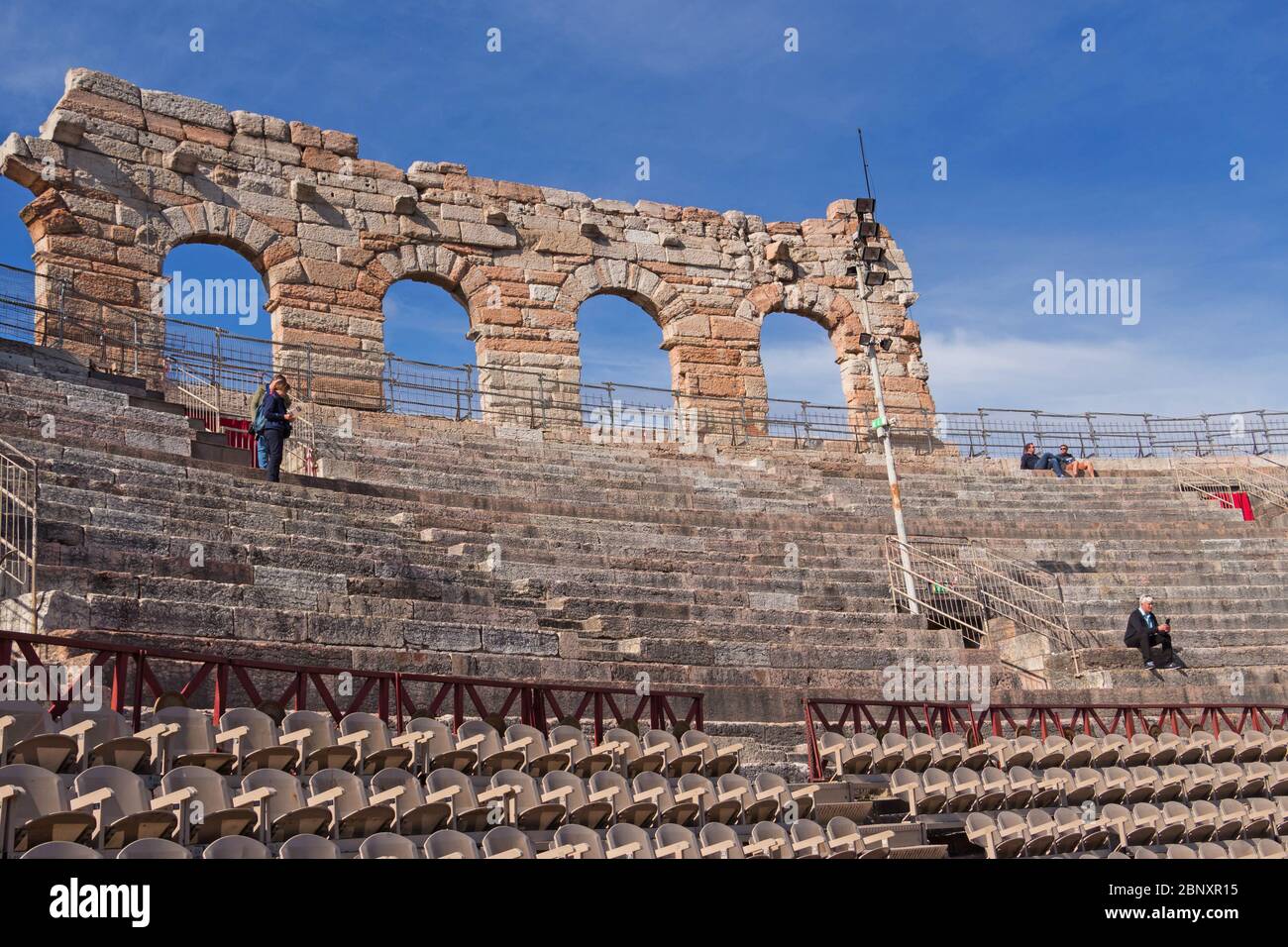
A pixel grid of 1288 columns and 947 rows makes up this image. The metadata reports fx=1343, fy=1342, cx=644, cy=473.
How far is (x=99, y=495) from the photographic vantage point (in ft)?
39.2

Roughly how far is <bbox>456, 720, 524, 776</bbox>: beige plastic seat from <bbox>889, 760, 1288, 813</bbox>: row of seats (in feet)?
10.8

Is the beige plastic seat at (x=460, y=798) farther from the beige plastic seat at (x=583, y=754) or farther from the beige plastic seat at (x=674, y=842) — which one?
the beige plastic seat at (x=583, y=754)

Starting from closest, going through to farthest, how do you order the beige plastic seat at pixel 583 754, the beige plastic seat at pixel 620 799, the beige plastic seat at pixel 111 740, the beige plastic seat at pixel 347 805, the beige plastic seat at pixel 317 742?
the beige plastic seat at pixel 347 805 < the beige plastic seat at pixel 111 740 < the beige plastic seat at pixel 317 742 < the beige plastic seat at pixel 620 799 < the beige plastic seat at pixel 583 754

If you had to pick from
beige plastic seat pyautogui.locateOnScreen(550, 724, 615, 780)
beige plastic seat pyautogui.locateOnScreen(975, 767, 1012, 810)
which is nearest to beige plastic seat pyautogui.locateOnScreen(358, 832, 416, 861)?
beige plastic seat pyautogui.locateOnScreen(550, 724, 615, 780)

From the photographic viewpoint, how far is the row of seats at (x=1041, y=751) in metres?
11.4

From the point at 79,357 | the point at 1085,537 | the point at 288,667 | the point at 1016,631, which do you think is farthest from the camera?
the point at 1085,537

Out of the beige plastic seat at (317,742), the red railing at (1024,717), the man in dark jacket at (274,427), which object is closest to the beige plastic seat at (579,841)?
the beige plastic seat at (317,742)

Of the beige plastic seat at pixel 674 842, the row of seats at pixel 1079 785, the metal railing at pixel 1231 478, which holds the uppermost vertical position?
the metal railing at pixel 1231 478

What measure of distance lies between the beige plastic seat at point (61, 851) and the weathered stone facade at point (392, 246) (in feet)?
47.2

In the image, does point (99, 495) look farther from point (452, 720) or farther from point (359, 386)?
point (359, 386)

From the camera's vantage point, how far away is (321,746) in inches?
345

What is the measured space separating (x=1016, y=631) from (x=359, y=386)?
36.3 ft

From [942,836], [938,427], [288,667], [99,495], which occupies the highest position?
[938,427]
